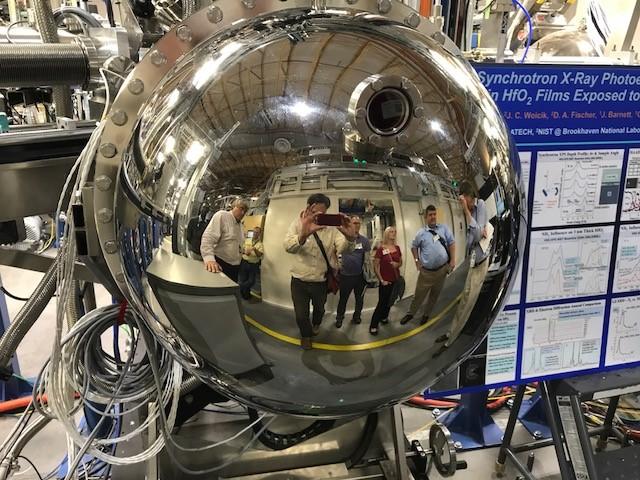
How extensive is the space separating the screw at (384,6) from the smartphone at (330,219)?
0.32 meters

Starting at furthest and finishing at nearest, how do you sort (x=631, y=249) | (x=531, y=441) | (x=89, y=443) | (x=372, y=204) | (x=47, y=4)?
(x=531, y=441)
(x=631, y=249)
(x=47, y=4)
(x=89, y=443)
(x=372, y=204)

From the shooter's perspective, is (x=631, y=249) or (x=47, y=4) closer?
(x=47, y=4)

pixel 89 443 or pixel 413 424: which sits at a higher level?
pixel 89 443

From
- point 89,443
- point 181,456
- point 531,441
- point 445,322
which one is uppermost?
point 445,322

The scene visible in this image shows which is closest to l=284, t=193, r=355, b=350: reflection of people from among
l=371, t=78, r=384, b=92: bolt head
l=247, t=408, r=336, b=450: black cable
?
l=371, t=78, r=384, b=92: bolt head

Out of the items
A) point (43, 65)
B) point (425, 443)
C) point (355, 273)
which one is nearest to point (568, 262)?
point (425, 443)

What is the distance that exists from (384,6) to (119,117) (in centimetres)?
35

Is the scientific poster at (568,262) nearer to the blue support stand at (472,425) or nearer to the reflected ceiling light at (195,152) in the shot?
the blue support stand at (472,425)

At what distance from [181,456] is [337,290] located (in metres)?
0.85

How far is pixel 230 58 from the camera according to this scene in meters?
0.51

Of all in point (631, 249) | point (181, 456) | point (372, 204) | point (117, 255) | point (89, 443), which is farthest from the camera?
point (631, 249)

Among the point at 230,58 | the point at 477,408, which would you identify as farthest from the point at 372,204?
the point at 477,408

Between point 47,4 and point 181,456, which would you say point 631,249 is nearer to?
point 181,456

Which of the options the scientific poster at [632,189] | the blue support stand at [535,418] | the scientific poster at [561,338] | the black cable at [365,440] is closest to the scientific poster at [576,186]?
the scientific poster at [632,189]
